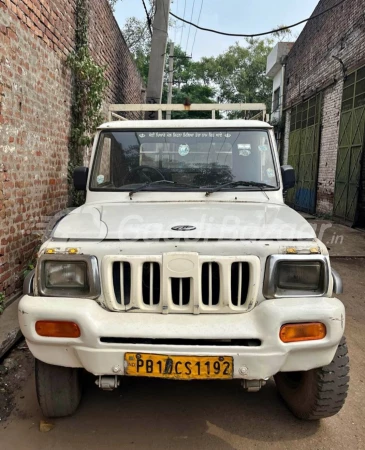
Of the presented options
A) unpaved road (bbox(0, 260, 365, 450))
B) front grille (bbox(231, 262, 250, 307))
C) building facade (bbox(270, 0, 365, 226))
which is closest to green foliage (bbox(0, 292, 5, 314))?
unpaved road (bbox(0, 260, 365, 450))

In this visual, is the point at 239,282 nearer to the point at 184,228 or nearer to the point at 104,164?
the point at 184,228

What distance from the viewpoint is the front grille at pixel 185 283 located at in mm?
2125

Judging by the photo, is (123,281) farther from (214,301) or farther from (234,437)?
(234,437)

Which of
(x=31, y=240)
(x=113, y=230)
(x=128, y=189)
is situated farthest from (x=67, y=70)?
(x=113, y=230)

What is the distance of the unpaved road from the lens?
2.33m

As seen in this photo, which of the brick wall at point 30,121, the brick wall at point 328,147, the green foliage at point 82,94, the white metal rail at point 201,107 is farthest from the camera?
the brick wall at point 328,147

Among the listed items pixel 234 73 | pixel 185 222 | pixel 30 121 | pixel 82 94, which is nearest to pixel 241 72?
pixel 234 73

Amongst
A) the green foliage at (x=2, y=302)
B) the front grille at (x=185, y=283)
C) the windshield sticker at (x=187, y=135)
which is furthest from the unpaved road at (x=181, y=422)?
the windshield sticker at (x=187, y=135)

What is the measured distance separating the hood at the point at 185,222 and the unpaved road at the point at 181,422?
3.98ft

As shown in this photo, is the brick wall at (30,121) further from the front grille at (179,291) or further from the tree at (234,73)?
the tree at (234,73)

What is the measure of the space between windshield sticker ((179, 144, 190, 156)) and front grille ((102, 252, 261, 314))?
4.68 feet

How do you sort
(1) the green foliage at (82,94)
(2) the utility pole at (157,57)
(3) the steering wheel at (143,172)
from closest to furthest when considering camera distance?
(3) the steering wheel at (143,172), (1) the green foliage at (82,94), (2) the utility pole at (157,57)

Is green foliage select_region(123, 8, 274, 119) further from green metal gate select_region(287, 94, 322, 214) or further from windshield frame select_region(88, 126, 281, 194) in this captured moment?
windshield frame select_region(88, 126, 281, 194)

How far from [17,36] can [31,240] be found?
2.20m
